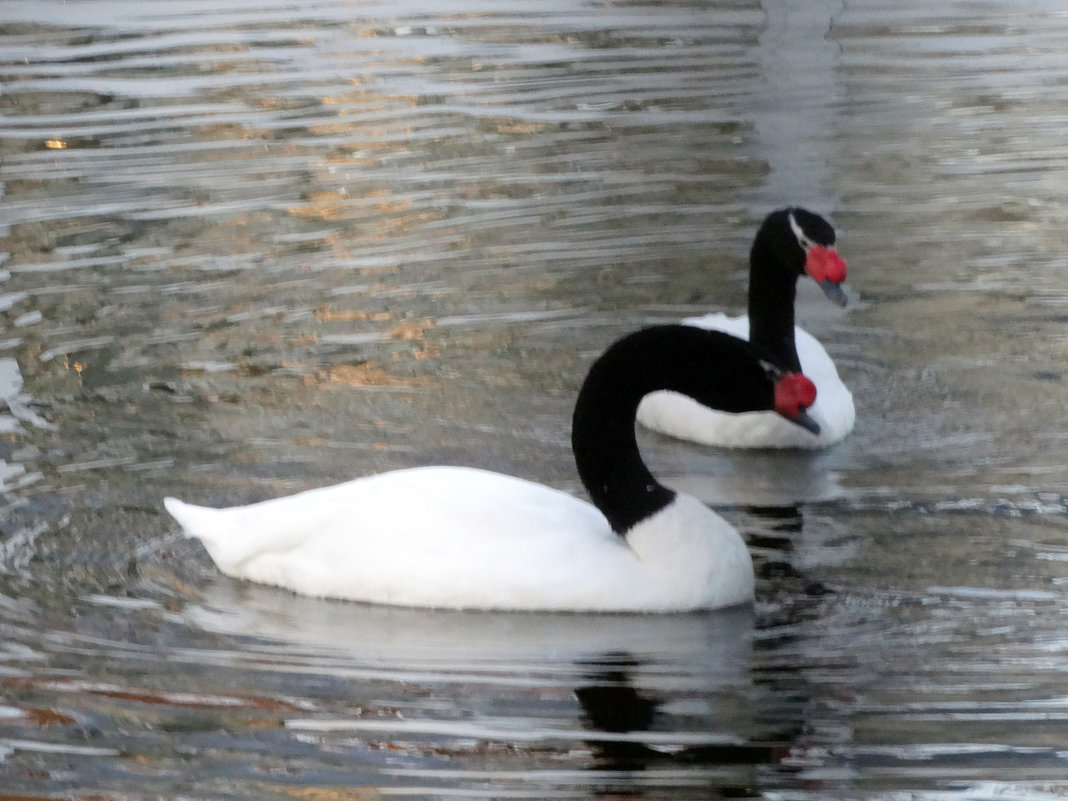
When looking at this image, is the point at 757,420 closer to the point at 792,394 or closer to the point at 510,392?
the point at 510,392

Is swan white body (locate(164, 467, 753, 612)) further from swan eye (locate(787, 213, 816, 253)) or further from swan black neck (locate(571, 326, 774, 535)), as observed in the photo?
swan eye (locate(787, 213, 816, 253))

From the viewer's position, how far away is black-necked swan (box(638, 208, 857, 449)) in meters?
8.81

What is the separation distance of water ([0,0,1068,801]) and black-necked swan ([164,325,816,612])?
0.37 feet

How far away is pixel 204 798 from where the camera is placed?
5367 millimetres

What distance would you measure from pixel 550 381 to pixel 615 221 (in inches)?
135

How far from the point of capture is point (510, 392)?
9.41 m

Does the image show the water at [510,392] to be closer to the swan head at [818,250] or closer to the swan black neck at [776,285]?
the swan black neck at [776,285]

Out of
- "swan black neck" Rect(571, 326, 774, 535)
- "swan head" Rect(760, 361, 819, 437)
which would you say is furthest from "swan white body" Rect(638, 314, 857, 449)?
"swan head" Rect(760, 361, 819, 437)

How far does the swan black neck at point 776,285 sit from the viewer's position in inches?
356

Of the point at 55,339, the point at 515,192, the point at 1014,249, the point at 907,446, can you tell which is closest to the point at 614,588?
the point at 907,446

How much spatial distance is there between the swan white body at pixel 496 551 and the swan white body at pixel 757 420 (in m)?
2.09

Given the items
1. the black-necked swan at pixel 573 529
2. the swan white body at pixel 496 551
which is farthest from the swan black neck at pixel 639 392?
the swan white body at pixel 496 551

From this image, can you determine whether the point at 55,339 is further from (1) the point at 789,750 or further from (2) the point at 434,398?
(1) the point at 789,750

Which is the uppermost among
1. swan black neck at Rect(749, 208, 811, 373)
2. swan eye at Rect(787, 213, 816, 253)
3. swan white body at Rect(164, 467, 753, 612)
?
swan eye at Rect(787, 213, 816, 253)
